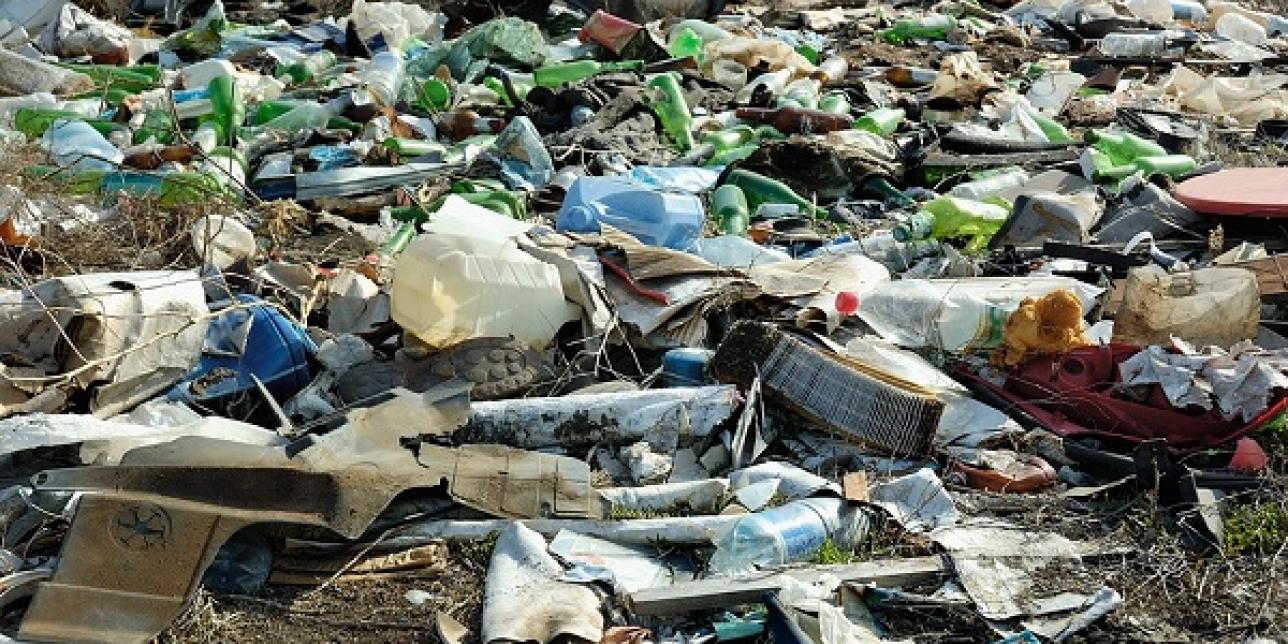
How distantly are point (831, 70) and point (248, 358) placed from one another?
489 centimetres

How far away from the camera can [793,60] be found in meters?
8.89

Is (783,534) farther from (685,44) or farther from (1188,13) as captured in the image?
(1188,13)

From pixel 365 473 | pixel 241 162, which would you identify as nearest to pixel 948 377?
pixel 365 473

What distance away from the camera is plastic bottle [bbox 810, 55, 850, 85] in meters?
8.60

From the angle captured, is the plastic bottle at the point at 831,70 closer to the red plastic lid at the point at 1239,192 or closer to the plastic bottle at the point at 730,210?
the plastic bottle at the point at 730,210

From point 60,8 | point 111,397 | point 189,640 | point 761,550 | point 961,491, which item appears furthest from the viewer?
point 60,8

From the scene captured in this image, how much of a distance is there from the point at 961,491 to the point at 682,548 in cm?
82

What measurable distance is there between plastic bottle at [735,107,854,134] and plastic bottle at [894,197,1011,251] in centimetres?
133

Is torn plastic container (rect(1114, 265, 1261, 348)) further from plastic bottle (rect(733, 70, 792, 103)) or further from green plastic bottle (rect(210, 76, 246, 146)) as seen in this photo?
green plastic bottle (rect(210, 76, 246, 146))

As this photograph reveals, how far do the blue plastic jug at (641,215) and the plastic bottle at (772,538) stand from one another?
6.38ft

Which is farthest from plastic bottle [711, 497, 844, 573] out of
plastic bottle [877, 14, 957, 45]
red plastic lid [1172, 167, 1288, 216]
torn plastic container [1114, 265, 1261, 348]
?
plastic bottle [877, 14, 957, 45]

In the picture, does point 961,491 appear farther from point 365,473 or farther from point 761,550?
point 365,473

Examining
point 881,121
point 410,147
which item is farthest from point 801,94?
point 410,147

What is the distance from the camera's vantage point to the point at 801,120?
746cm
